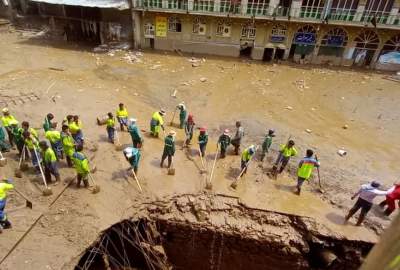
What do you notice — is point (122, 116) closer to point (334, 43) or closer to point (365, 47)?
point (334, 43)

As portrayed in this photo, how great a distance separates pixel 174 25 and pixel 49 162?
18.3 meters

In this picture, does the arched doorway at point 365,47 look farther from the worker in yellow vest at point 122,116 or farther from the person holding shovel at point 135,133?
the person holding shovel at point 135,133

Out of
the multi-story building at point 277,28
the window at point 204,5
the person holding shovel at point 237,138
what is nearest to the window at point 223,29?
the multi-story building at point 277,28

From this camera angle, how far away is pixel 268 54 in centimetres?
2447

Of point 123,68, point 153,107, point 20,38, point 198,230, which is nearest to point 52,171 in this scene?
point 198,230

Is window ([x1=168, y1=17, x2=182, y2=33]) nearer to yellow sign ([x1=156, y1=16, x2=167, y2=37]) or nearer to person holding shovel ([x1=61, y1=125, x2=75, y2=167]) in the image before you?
yellow sign ([x1=156, y1=16, x2=167, y2=37])

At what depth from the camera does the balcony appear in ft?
70.0

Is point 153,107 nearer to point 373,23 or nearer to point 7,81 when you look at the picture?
point 7,81

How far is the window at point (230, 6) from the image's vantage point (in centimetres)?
2220

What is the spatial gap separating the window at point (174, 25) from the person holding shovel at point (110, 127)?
15.0 metres

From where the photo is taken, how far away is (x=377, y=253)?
1503 millimetres

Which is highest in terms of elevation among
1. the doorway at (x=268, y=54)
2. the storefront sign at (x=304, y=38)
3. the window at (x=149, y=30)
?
the storefront sign at (x=304, y=38)

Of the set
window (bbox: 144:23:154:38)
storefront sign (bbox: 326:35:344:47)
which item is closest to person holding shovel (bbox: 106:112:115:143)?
window (bbox: 144:23:154:38)

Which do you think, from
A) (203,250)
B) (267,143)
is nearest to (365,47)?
(267,143)
